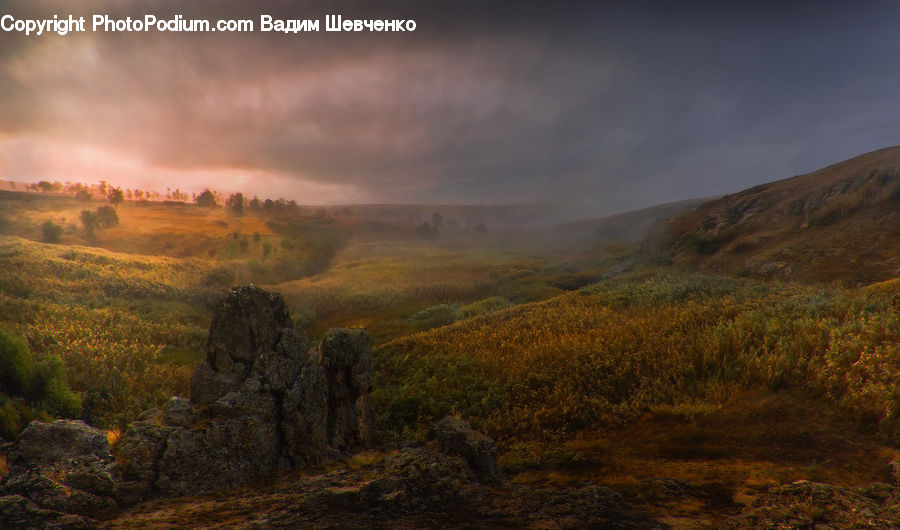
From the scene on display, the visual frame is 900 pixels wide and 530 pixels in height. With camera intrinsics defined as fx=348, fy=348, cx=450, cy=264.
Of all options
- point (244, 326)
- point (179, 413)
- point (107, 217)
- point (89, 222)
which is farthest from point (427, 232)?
point (179, 413)

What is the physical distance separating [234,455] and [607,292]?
25.6 meters

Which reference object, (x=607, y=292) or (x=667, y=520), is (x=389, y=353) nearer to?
(x=667, y=520)

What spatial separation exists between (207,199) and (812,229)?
411 ft

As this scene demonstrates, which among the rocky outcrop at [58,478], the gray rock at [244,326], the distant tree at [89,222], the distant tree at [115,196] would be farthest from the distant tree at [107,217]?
the rocky outcrop at [58,478]

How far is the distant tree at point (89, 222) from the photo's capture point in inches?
1963

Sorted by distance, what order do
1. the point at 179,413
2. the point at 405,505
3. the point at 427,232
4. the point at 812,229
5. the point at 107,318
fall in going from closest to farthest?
the point at 405,505, the point at 179,413, the point at 107,318, the point at 812,229, the point at 427,232

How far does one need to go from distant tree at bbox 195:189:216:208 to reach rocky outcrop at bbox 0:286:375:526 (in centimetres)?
11181

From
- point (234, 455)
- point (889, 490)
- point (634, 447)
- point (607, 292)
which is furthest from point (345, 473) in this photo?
point (607, 292)

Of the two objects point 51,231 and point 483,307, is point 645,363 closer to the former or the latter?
point 483,307

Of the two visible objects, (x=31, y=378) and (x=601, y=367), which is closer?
(x=31, y=378)

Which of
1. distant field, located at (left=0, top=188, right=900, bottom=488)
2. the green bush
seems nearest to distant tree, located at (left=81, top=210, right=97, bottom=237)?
distant field, located at (left=0, top=188, right=900, bottom=488)

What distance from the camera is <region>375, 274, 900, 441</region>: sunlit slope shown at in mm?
10547

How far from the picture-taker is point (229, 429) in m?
7.66

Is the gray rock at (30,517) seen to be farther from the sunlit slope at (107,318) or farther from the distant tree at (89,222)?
the distant tree at (89,222)
